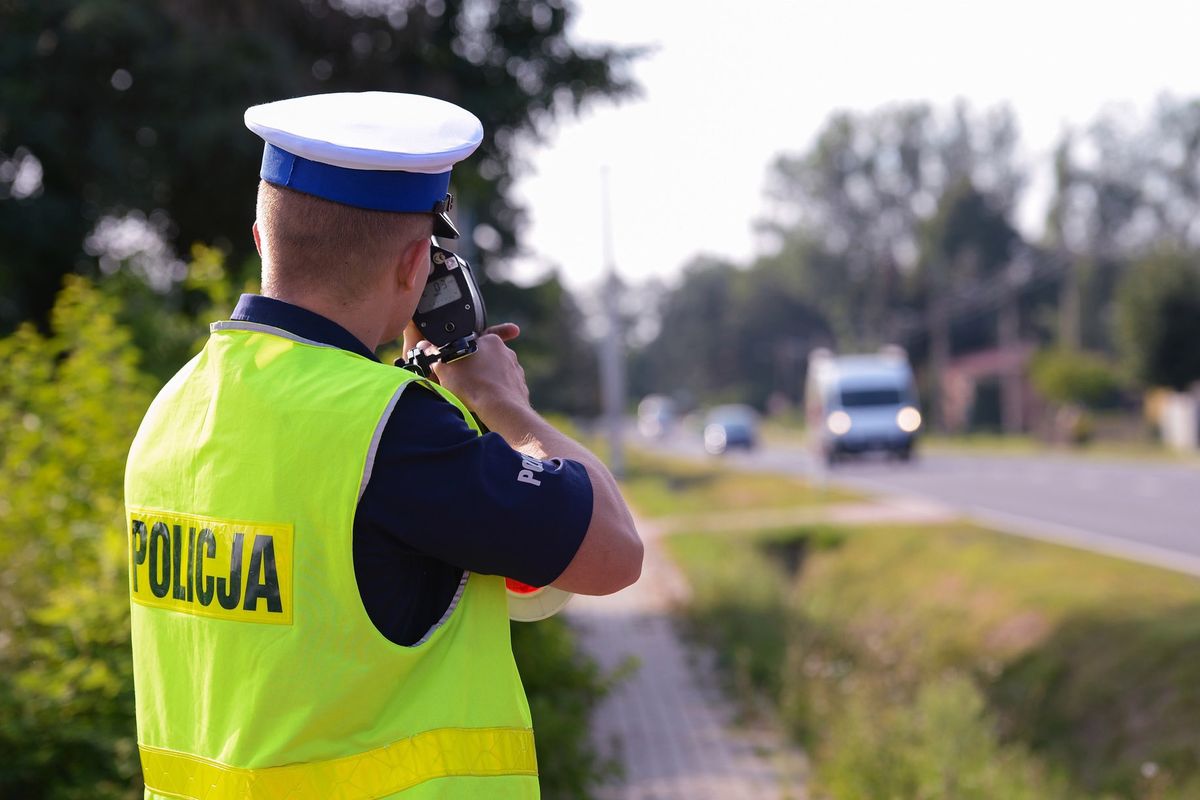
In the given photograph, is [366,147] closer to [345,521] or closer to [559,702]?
[345,521]

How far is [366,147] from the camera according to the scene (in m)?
1.77

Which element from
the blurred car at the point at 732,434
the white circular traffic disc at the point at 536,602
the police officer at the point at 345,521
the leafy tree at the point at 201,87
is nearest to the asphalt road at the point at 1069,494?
the leafy tree at the point at 201,87

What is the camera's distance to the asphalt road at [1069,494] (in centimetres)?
1509

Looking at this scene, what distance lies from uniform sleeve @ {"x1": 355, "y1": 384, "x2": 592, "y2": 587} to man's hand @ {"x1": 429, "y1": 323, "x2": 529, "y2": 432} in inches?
7.2

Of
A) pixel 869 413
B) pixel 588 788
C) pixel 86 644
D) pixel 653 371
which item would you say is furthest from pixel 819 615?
pixel 653 371

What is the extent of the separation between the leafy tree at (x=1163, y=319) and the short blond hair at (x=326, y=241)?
143 ft

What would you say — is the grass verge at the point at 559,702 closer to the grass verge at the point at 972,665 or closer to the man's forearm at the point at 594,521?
the grass verge at the point at 972,665

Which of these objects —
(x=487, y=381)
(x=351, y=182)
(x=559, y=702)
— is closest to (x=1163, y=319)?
(x=559, y=702)

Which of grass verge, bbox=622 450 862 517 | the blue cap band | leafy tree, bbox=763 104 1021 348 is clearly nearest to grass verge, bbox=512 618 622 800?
the blue cap band

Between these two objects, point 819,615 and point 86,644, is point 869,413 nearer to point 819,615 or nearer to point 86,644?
point 819,615

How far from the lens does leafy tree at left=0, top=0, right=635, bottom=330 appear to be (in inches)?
357

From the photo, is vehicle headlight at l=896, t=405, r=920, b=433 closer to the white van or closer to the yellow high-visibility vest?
the white van

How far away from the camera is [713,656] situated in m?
11.6

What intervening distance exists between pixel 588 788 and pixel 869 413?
29.0 meters
